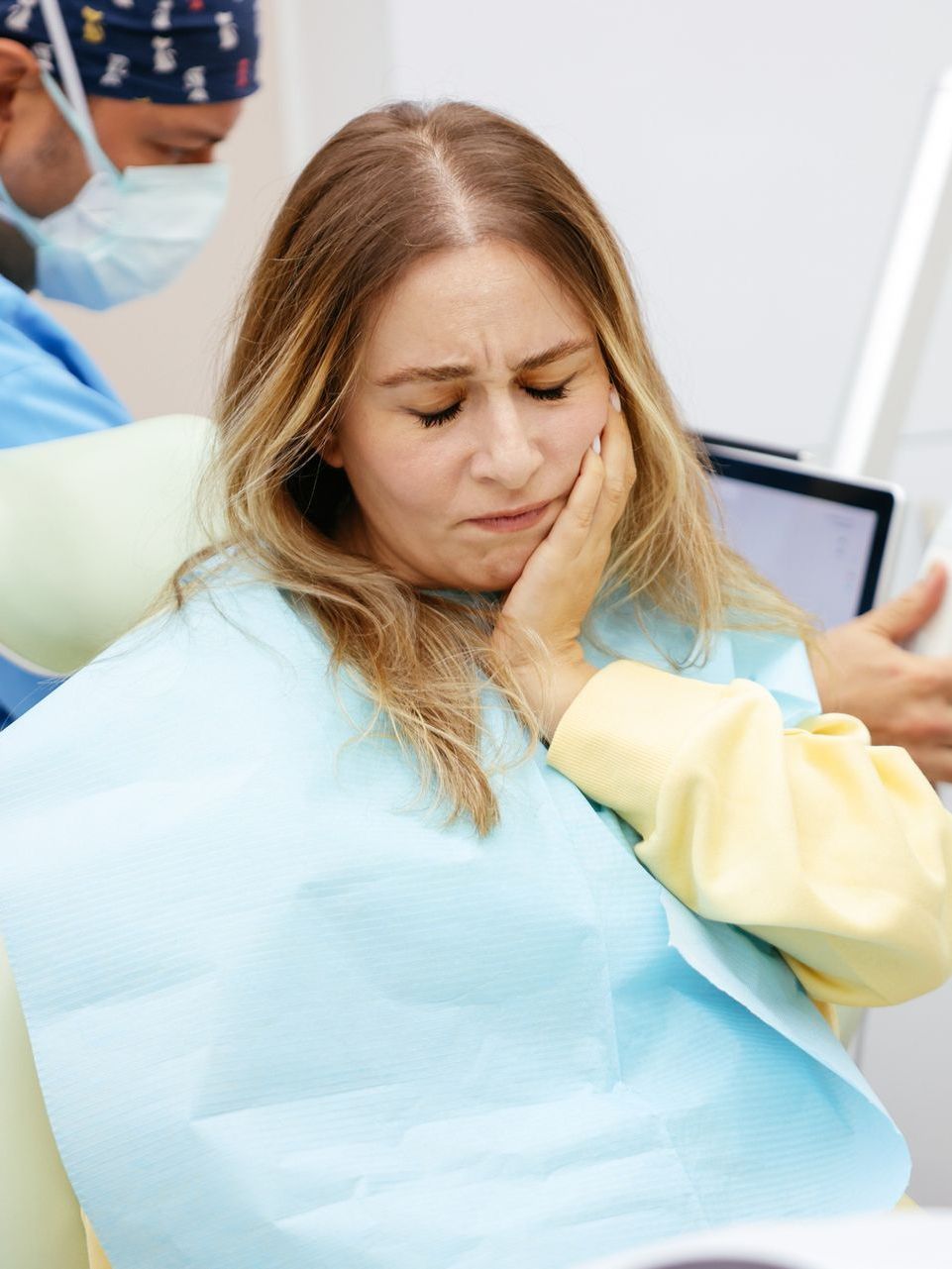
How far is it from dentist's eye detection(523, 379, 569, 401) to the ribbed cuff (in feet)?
0.63

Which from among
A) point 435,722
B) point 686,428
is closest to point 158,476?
point 435,722

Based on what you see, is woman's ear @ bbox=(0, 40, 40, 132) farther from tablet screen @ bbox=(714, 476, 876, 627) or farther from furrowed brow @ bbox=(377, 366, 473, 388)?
tablet screen @ bbox=(714, 476, 876, 627)

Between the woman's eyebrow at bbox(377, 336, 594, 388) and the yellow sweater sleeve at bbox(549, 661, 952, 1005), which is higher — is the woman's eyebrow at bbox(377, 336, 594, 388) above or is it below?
above

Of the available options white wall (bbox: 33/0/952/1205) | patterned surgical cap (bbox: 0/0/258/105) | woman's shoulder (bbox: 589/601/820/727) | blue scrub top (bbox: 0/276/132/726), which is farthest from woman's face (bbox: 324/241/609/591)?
white wall (bbox: 33/0/952/1205)

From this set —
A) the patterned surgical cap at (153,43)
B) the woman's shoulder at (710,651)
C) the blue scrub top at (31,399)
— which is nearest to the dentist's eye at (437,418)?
the woman's shoulder at (710,651)

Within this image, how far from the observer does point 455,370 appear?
88 centimetres

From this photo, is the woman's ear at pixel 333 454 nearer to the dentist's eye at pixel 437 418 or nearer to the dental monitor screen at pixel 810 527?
the dentist's eye at pixel 437 418

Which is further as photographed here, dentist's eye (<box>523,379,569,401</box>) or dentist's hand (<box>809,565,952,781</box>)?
dentist's hand (<box>809,565,952,781</box>)

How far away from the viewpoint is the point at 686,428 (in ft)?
3.82

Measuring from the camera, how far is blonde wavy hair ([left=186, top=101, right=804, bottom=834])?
902mm

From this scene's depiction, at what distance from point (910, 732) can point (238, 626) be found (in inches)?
22.2

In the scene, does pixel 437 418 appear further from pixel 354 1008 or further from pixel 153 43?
pixel 153 43

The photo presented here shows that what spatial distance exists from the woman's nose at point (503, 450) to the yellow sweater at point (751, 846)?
154 millimetres

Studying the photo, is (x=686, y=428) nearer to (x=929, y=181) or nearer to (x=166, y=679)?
(x=929, y=181)
